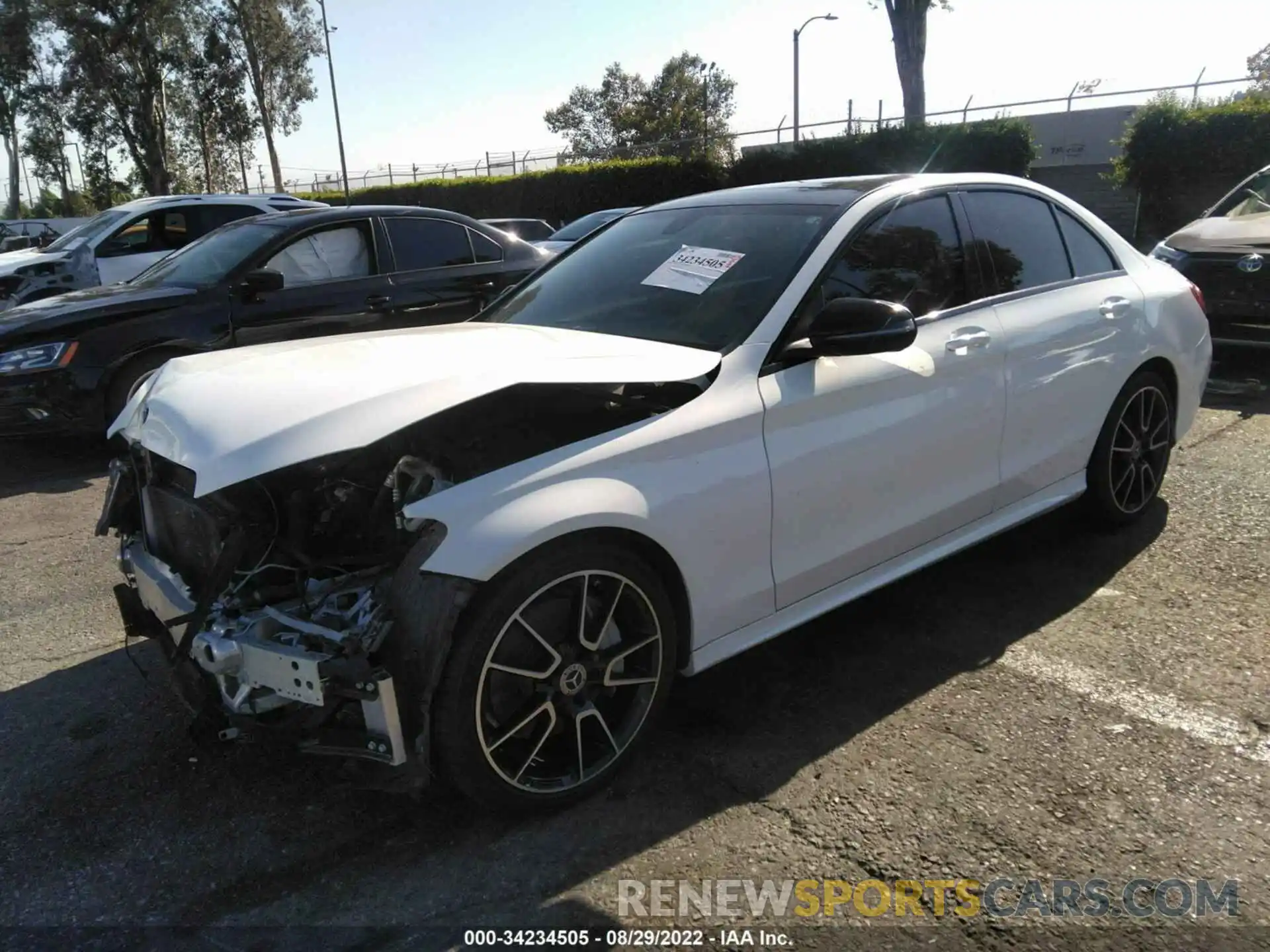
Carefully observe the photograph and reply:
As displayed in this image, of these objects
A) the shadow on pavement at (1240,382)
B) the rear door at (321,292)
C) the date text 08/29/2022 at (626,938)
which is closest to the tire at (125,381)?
the rear door at (321,292)

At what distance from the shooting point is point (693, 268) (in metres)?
3.46

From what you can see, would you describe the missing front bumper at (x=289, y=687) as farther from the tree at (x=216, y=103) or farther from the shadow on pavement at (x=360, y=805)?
the tree at (x=216, y=103)

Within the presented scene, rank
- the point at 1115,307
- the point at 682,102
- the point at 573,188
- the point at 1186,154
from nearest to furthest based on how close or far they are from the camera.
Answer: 1. the point at 1115,307
2. the point at 1186,154
3. the point at 573,188
4. the point at 682,102

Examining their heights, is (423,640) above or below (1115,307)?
below

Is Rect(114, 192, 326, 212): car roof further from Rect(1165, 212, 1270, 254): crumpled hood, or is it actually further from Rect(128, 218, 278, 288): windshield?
Rect(1165, 212, 1270, 254): crumpled hood

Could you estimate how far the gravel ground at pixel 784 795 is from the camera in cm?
234

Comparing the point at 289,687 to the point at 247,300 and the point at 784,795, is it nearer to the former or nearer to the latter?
the point at 784,795

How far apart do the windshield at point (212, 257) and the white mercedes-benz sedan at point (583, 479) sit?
392 centimetres

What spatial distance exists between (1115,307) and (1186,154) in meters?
14.6

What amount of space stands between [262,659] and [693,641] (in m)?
1.21

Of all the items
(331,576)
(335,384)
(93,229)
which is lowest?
(331,576)

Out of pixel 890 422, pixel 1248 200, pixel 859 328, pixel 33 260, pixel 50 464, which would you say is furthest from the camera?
pixel 33 260

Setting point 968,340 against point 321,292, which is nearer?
point 968,340

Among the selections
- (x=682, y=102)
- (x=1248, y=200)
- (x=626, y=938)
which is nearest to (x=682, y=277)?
(x=626, y=938)
